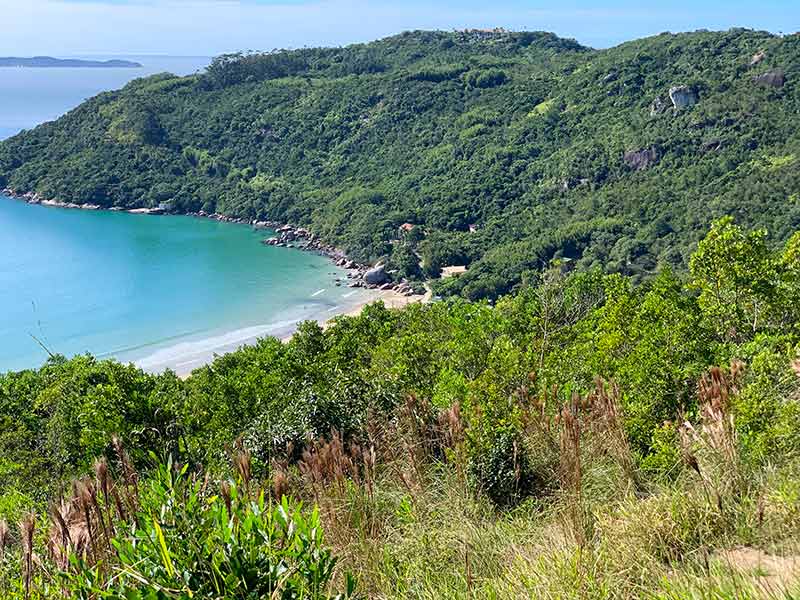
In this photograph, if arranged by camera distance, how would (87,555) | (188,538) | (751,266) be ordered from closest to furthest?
(188,538) → (87,555) → (751,266)

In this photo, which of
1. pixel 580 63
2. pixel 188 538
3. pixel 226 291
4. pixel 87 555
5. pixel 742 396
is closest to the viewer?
pixel 188 538

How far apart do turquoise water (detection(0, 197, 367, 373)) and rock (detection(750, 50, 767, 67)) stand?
4014 cm

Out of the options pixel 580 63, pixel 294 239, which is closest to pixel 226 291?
pixel 294 239

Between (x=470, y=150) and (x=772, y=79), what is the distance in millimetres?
26549

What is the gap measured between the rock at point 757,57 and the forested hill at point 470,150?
0.56ft

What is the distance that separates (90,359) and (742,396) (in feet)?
60.8

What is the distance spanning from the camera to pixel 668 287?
1321cm

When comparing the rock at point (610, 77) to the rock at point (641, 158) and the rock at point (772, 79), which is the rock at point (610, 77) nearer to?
the rock at point (772, 79)

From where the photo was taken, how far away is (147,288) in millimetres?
47406

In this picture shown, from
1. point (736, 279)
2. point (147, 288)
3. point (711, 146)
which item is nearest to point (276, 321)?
point (147, 288)

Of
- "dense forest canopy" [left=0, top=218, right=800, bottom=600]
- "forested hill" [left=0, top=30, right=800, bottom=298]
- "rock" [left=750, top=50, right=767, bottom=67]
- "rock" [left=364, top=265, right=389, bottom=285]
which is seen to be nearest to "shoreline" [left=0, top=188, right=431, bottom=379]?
"rock" [left=364, top=265, right=389, bottom=285]

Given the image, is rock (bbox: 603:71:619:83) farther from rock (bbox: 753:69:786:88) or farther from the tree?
the tree

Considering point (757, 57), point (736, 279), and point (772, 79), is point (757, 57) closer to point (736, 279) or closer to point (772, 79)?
point (772, 79)

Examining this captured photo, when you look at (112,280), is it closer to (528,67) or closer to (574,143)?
(574,143)
